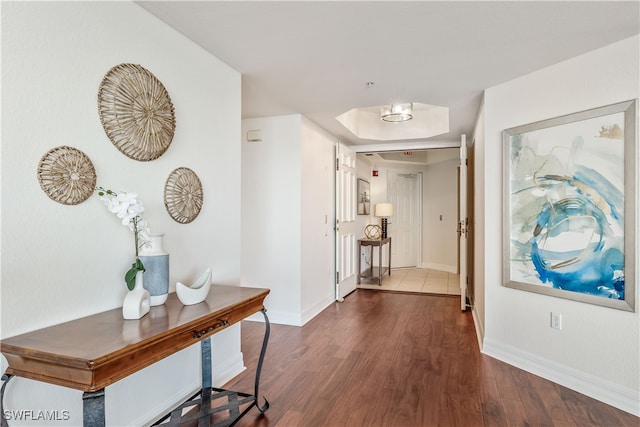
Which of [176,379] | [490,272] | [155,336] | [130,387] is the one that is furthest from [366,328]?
[155,336]

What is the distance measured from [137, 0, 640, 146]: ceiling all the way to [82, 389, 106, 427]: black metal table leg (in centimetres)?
180

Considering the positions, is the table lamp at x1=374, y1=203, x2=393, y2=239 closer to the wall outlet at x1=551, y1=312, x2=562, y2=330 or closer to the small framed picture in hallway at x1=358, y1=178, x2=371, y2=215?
the small framed picture in hallway at x1=358, y1=178, x2=371, y2=215

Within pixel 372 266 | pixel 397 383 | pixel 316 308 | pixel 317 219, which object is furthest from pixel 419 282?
pixel 397 383

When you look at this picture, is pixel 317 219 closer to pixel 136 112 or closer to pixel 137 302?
pixel 136 112

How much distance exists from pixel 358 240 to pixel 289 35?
14.0 ft

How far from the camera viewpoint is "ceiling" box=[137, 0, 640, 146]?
1896 mm

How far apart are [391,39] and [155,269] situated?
187cm

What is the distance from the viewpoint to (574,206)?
2.50m

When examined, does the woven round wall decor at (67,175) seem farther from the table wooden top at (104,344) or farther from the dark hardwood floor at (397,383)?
the dark hardwood floor at (397,383)

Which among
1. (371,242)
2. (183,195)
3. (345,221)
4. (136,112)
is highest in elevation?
(136,112)

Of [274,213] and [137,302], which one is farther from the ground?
[274,213]

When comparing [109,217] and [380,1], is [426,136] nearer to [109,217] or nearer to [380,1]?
[380,1]

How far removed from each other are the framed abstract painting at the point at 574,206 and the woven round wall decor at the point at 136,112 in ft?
8.38

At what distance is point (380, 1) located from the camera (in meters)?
1.82
